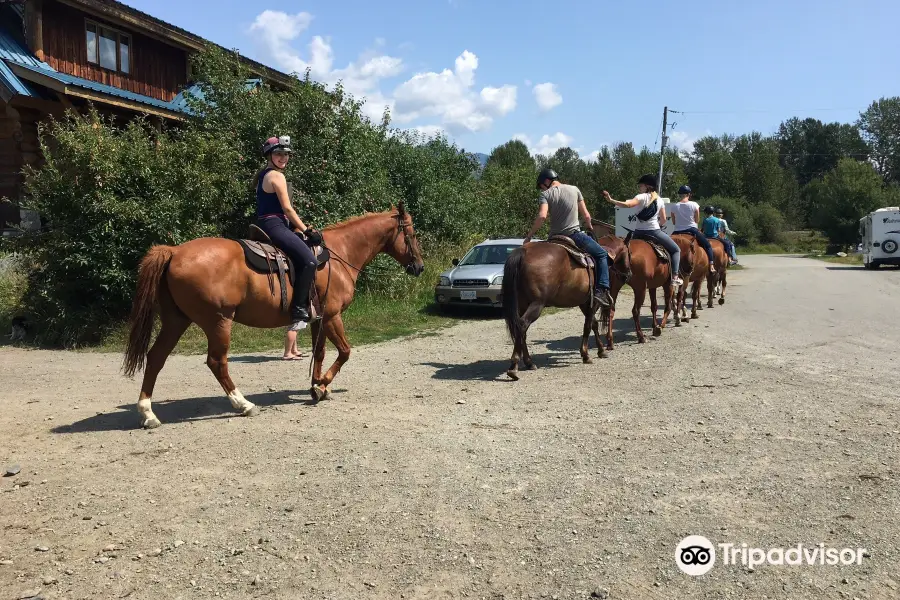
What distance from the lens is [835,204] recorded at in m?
58.2

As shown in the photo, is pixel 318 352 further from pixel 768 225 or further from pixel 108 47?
pixel 768 225

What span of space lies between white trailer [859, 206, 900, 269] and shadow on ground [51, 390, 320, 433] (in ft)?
112

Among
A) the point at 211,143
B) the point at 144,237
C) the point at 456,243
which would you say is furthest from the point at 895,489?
the point at 456,243

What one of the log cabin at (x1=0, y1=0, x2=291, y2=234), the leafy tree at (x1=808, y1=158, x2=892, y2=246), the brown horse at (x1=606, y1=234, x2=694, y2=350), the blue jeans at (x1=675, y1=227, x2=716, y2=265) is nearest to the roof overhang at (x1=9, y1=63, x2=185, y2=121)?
the log cabin at (x1=0, y1=0, x2=291, y2=234)

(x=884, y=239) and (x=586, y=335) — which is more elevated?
(x=884, y=239)

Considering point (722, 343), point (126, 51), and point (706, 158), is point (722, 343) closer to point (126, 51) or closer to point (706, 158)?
point (126, 51)

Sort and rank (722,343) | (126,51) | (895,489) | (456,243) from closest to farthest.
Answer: (895,489), (722,343), (126,51), (456,243)

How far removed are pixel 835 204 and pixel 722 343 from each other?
190 ft

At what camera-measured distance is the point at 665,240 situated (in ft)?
36.4

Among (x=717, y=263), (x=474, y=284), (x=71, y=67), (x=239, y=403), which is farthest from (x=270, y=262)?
(x=71, y=67)

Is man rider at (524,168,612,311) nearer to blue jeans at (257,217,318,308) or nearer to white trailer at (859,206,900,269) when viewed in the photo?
blue jeans at (257,217,318,308)

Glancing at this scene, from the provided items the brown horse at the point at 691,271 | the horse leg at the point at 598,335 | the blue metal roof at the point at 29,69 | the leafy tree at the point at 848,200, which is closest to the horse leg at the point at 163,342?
the horse leg at the point at 598,335

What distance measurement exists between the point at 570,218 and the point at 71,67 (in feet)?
52.5

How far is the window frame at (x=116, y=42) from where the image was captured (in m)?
18.3
